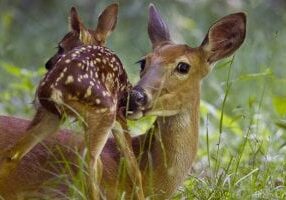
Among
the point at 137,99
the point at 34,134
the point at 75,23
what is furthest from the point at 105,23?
the point at 34,134

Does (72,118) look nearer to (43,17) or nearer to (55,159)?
(55,159)

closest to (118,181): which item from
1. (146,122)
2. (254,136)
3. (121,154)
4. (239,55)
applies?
(121,154)

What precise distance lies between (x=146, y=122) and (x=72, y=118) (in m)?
2.60

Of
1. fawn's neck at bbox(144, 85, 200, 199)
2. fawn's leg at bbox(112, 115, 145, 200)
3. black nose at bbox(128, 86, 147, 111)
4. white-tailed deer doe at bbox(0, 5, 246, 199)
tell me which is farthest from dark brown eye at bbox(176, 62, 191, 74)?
fawn's leg at bbox(112, 115, 145, 200)

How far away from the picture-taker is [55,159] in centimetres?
727

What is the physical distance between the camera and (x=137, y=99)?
7223mm

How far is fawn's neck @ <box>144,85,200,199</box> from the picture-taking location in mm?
7473

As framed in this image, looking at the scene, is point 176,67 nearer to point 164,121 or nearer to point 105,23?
point 164,121

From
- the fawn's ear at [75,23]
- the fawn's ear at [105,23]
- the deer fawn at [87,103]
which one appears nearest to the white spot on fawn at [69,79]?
the deer fawn at [87,103]

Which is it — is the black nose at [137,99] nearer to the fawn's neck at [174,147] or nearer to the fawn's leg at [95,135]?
the fawn's neck at [174,147]

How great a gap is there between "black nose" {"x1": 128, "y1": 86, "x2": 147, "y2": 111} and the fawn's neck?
0.29 meters

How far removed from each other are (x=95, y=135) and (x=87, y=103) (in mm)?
155

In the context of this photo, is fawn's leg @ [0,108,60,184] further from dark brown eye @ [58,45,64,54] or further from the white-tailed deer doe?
dark brown eye @ [58,45,64,54]

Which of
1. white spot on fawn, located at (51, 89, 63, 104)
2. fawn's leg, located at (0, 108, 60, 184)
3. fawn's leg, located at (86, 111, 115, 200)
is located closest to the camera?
white spot on fawn, located at (51, 89, 63, 104)
